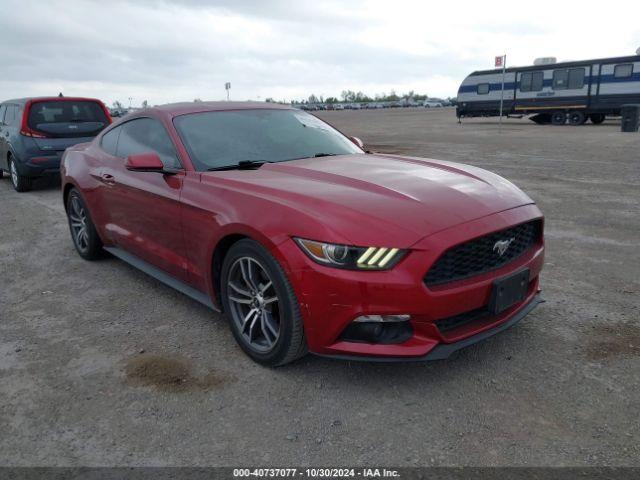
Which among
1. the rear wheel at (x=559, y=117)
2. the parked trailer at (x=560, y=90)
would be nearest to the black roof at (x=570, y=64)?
the parked trailer at (x=560, y=90)

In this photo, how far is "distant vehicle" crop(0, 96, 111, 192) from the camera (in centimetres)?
959

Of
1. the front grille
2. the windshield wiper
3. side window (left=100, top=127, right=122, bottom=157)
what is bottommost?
the front grille

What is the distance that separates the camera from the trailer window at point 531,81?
2734 centimetres

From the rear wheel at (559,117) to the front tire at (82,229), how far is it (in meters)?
27.1

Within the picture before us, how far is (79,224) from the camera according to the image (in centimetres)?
561

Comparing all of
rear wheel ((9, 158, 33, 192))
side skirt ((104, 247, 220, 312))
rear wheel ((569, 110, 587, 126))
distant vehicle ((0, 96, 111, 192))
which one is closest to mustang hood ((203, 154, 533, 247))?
side skirt ((104, 247, 220, 312))

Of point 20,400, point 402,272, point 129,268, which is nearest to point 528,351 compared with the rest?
point 402,272

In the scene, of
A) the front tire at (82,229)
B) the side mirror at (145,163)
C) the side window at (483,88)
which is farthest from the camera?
the side window at (483,88)

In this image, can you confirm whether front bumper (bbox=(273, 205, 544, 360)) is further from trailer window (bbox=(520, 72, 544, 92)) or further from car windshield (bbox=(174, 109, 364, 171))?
trailer window (bbox=(520, 72, 544, 92))

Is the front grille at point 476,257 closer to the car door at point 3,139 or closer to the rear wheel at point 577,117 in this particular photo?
the car door at point 3,139

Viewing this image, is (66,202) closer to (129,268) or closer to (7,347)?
(129,268)

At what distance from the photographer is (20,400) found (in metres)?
2.95

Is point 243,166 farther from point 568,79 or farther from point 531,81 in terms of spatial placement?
point 531,81

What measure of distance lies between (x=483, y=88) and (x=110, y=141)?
2881 centimetres
